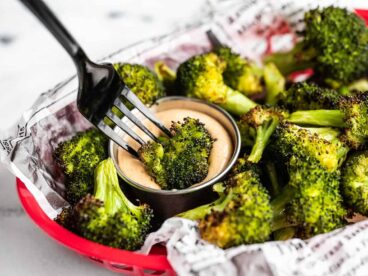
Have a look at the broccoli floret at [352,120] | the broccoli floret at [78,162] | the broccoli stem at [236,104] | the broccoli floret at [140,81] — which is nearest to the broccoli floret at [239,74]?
the broccoli stem at [236,104]

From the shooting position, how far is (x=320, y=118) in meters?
1.95

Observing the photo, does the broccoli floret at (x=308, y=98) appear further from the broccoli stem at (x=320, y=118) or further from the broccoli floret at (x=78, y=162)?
the broccoli floret at (x=78, y=162)

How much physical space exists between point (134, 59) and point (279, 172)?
749mm

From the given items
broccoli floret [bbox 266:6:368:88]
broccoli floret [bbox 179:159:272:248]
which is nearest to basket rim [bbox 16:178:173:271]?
broccoli floret [bbox 179:159:272:248]

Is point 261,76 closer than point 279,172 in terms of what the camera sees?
No

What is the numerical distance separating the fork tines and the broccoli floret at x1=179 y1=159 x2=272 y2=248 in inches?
13.9

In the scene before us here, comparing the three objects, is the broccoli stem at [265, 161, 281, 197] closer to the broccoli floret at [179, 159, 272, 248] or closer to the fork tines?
the broccoli floret at [179, 159, 272, 248]

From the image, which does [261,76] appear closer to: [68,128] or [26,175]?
[68,128]

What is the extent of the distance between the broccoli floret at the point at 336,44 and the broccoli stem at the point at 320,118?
37 cm

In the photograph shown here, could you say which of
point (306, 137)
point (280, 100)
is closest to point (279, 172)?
point (306, 137)

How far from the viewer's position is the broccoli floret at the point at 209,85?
2.12 metres

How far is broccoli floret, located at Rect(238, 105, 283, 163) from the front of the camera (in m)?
1.90

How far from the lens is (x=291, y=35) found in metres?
2.50

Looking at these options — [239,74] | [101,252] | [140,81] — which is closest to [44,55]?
[140,81]
